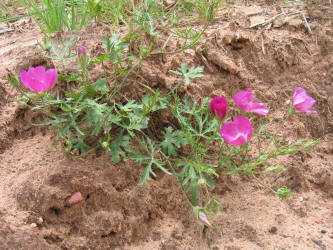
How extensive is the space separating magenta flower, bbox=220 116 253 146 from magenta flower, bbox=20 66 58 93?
714 millimetres

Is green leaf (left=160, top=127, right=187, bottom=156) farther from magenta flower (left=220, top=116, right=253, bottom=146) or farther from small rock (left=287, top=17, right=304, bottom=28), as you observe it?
small rock (left=287, top=17, right=304, bottom=28)

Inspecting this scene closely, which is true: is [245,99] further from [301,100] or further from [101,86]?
[101,86]

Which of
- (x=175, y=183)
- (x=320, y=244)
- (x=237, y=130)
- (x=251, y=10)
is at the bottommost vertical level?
(x=320, y=244)

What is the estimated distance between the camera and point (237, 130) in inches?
52.0

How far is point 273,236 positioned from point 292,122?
0.80 metres

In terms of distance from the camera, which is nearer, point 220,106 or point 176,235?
point 220,106

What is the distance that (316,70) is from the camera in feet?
7.08

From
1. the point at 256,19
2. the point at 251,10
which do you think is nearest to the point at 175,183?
the point at 256,19

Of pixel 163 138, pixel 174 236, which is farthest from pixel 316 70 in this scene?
pixel 174 236

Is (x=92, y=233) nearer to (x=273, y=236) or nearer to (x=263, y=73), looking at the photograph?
(x=273, y=236)

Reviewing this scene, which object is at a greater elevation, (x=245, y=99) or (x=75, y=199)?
(x=245, y=99)

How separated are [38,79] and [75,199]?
20.3 inches

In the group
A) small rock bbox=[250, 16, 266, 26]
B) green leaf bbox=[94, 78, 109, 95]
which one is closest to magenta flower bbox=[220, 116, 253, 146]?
green leaf bbox=[94, 78, 109, 95]

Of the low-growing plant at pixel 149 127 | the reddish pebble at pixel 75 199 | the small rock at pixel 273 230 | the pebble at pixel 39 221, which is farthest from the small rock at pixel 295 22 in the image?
the pebble at pixel 39 221
